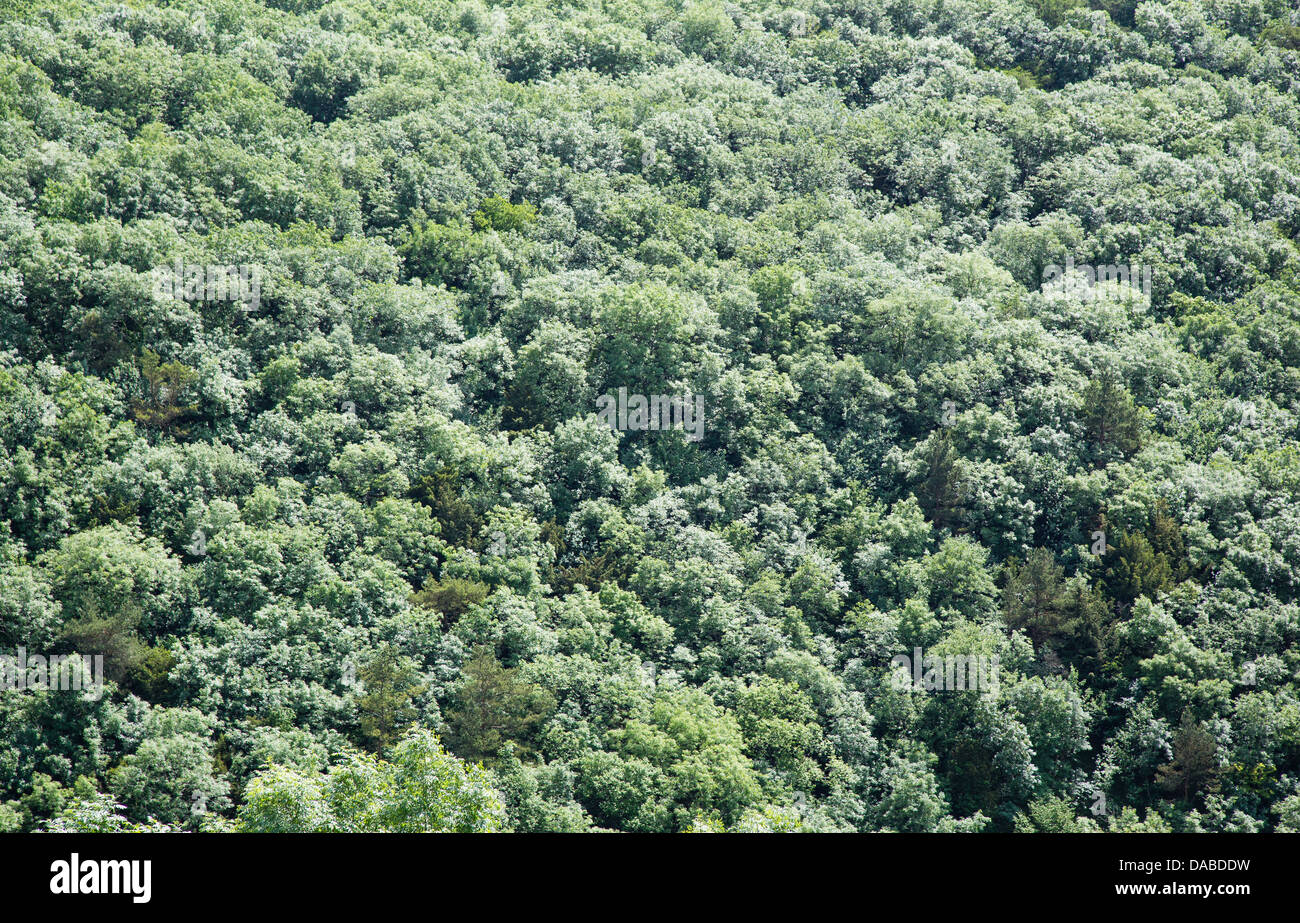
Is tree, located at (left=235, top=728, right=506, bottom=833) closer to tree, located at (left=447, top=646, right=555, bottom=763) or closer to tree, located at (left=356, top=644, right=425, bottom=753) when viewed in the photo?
tree, located at (left=356, top=644, right=425, bottom=753)

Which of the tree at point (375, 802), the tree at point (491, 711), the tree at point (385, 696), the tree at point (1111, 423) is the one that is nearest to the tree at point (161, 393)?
the tree at point (385, 696)

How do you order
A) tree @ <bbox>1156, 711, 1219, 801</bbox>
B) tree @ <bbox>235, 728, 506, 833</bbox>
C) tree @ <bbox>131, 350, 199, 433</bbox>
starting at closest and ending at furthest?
1. tree @ <bbox>235, 728, 506, 833</bbox>
2. tree @ <bbox>1156, 711, 1219, 801</bbox>
3. tree @ <bbox>131, 350, 199, 433</bbox>

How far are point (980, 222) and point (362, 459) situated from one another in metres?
49.9

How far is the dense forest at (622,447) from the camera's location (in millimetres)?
65062

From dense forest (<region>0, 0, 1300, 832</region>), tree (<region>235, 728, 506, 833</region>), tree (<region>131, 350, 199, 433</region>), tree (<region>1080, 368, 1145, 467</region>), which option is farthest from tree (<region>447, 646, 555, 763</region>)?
tree (<region>1080, 368, 1145, 467</region>)

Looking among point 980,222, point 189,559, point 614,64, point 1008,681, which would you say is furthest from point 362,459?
point 614,64

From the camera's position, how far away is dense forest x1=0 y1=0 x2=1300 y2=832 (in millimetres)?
65062

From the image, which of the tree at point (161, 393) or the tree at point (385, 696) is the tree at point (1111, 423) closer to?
the tree at point (385, 696)

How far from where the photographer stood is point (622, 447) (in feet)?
280

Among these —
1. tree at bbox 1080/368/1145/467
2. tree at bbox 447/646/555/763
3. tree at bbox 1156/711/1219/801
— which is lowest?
tree at bbox 1156/711/1219/801

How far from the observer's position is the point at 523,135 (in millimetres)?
108625

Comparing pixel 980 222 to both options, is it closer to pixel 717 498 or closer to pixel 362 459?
pixel 717 498

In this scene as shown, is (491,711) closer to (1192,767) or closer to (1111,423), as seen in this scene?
(1192,767)

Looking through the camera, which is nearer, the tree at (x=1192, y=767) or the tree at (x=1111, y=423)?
the tree at (x=1192, y=767)
